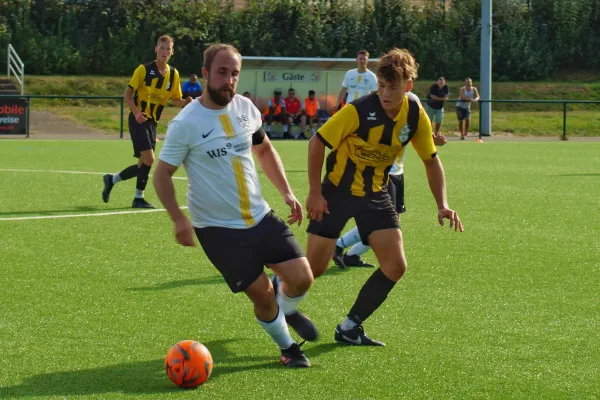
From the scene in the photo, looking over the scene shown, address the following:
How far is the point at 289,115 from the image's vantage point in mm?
32656

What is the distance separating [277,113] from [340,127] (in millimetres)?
26647

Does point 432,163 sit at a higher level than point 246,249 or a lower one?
higher

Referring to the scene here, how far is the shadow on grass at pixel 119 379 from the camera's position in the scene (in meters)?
5.18

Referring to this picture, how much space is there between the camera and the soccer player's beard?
18.1 feet

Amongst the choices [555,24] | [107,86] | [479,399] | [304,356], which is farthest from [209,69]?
[555,24]

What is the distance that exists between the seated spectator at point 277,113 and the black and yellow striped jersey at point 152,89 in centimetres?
1934

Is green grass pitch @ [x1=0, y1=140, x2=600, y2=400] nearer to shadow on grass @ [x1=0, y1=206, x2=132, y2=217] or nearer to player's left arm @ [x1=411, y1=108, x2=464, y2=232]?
shadow on grass @ [x1=0, y1=206, x2=132, y2=217]

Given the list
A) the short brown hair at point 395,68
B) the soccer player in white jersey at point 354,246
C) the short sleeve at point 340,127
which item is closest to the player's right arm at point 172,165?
the short sleeve at point 340,127

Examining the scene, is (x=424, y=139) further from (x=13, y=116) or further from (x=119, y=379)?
(x=13, y=116)

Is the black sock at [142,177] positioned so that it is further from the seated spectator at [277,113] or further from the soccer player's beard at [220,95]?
the seated spectator at [277,113]

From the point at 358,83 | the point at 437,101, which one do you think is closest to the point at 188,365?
the point at 358,83

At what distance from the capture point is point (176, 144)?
18.0ft

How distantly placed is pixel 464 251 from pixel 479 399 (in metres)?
4.77

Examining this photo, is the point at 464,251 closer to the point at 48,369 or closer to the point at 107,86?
the point at 48,369
